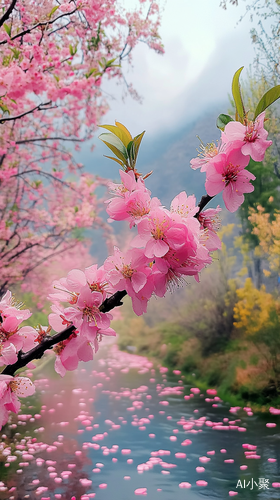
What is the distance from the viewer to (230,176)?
476 millimetres

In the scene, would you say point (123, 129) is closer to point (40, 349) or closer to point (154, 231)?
point (154, 231)

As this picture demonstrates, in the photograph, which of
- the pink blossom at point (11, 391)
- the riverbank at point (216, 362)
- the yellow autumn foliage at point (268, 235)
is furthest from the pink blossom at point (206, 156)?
the yellow autumn foliage at point (268, 235)

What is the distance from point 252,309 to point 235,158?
12.5ft

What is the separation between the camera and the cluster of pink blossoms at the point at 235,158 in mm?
450

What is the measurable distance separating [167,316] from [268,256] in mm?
1757

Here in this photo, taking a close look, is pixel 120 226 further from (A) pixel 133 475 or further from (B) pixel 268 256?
(A) pixel 133 475

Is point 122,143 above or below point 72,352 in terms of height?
above

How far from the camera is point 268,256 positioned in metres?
4.17

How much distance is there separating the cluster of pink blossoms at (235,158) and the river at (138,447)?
175 centimetres

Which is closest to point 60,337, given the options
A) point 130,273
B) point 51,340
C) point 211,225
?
point 51,340

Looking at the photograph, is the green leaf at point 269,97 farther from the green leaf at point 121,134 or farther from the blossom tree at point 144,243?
the green leaf at point 121,134

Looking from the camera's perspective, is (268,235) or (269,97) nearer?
(269,97)

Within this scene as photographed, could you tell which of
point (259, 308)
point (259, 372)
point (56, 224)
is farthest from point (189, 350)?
point (56, 224)

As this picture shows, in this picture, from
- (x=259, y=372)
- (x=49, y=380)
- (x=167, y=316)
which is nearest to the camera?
(x=259, y=372)
